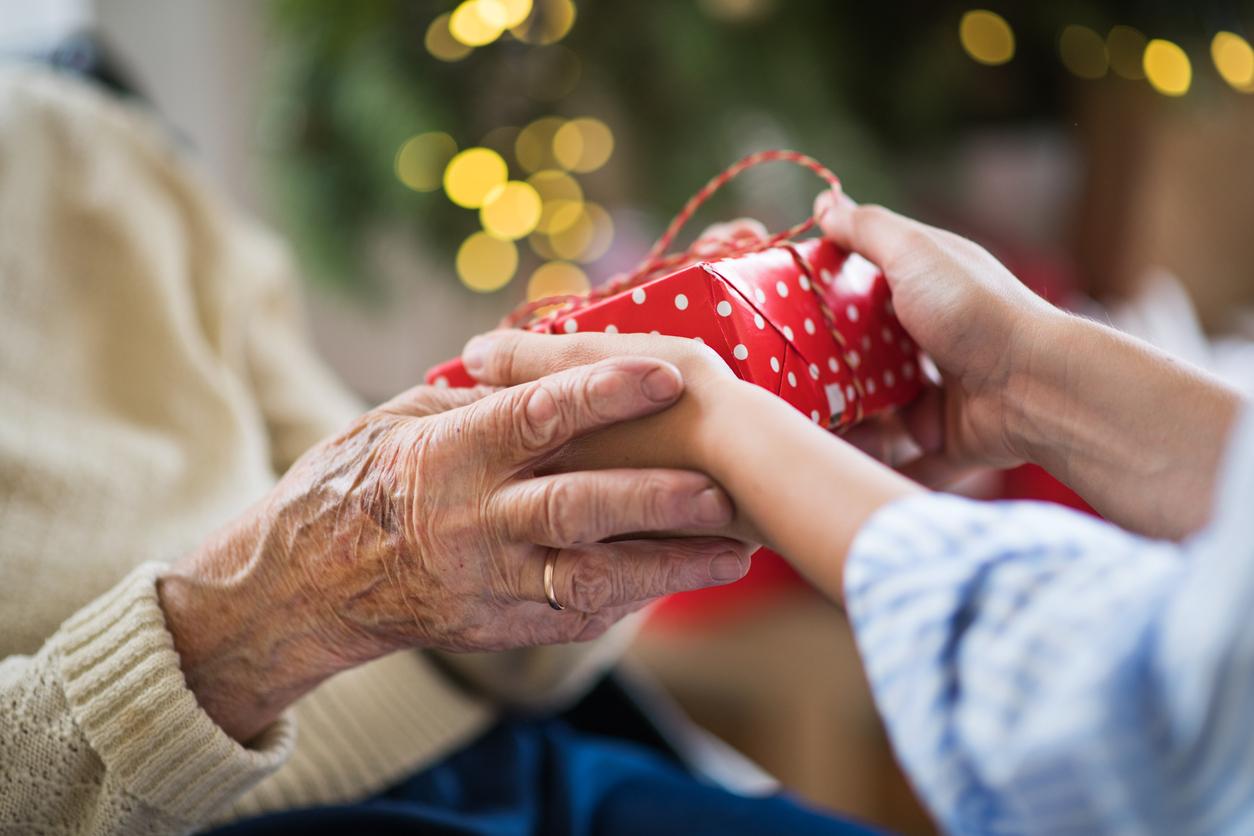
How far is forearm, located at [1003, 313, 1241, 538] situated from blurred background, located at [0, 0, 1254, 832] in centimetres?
75

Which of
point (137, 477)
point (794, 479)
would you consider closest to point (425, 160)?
point (137, 477)

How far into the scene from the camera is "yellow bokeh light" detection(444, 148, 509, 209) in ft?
4.61

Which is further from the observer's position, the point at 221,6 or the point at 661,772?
the point at 221,6

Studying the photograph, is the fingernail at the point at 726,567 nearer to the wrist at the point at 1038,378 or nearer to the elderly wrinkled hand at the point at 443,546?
the elderly wrinkled hand at the point at 443,546

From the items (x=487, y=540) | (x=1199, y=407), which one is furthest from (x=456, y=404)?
(x=1199, y=407)

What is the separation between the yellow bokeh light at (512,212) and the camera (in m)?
1.44

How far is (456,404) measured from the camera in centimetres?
56

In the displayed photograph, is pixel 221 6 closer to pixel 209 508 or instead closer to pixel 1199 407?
pixel 209 508

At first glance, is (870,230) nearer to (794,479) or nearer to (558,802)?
(794,479)

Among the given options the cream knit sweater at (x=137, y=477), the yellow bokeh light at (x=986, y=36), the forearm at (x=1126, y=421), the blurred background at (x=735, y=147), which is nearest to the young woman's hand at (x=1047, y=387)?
the forearm at (x=1126, y=421)

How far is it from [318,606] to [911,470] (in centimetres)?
43

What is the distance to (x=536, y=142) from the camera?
57.2 inches

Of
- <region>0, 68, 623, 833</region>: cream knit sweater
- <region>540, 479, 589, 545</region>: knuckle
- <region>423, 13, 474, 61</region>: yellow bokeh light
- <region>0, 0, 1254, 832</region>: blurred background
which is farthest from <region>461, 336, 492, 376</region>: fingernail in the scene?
<region>423, 13, 474, 61</region>: yellow bokeh light

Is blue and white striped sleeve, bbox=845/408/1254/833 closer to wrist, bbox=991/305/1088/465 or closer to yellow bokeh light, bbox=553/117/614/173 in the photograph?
wrist, bbox=991/305/1088/465
